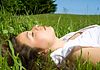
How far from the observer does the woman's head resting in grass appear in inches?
156

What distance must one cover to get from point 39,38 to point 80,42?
0.56 meters

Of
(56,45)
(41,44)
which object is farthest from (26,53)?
(56,45)

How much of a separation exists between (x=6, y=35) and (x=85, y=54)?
1.72 metres

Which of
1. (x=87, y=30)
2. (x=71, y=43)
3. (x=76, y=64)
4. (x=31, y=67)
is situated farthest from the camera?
(x=87, y=30)

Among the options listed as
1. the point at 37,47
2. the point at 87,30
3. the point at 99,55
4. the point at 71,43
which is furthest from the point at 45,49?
the point at 87,30

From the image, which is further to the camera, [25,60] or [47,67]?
[25,60]

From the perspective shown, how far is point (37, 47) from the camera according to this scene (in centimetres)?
397

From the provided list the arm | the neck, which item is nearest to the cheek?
the neck

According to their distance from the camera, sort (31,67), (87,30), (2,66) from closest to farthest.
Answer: (2,66), (31,67), (87,30)

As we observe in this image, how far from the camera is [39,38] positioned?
13.1 ft

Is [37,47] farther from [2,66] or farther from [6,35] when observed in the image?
[6,35]

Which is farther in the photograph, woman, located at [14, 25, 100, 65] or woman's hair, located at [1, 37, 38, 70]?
woman's hair, located at [1, 37, 38, 70]

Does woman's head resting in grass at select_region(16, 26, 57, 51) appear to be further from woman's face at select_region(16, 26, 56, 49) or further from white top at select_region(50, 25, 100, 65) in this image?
white top at select_region(50, 25, 100, 65)

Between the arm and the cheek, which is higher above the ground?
the cheek
